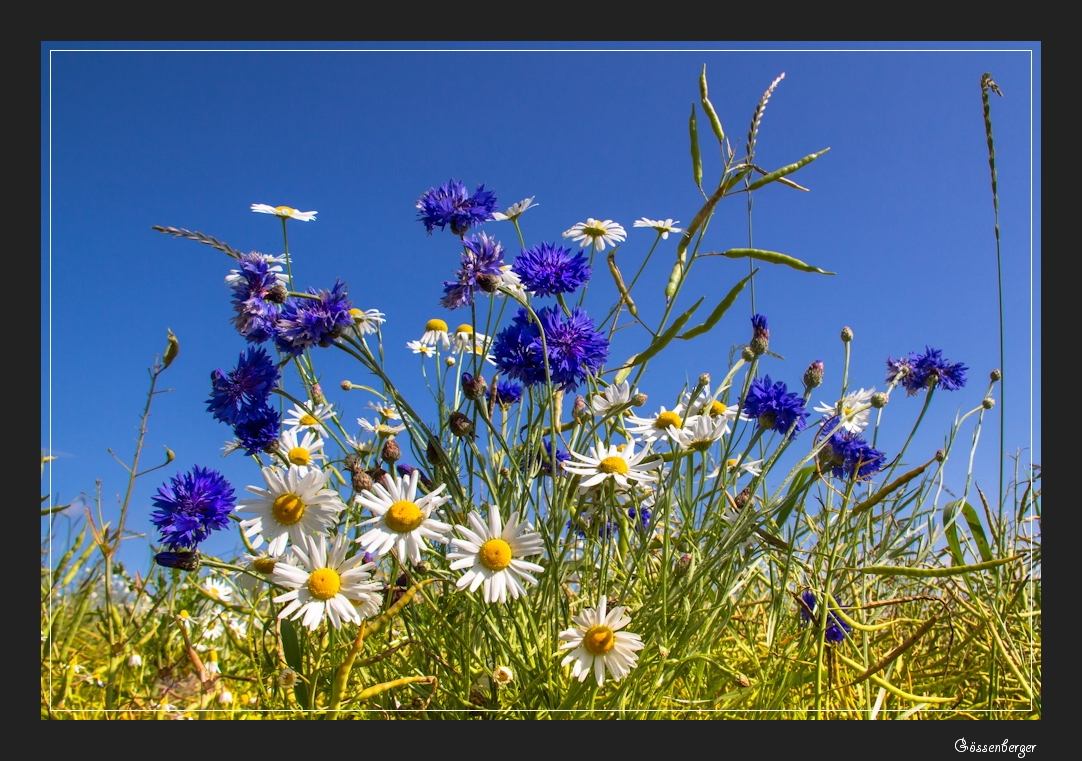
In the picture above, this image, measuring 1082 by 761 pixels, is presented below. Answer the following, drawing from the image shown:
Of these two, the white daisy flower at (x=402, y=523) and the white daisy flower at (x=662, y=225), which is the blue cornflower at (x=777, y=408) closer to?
the white daisy flower at (x=662, y=225)

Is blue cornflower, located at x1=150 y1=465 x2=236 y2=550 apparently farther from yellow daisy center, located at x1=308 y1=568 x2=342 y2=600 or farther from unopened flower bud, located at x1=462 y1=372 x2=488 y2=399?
unopened flower bud, located at x1=462 y1=372 x2=488 y2=399

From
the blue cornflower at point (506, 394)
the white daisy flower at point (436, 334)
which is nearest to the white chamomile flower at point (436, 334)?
the white daisy flower at point (436, 334)

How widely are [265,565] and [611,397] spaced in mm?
629

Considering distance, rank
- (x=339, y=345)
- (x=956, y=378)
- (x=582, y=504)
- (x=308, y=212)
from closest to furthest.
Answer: (x=339, y=345)
(x=582, y=504)
(x=956, y=378)
(x=308, y=212)

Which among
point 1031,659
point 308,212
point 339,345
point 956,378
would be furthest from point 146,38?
point 1031,659

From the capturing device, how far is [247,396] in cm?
114

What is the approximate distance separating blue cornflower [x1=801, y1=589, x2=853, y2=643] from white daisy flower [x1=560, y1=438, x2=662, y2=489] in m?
0.44

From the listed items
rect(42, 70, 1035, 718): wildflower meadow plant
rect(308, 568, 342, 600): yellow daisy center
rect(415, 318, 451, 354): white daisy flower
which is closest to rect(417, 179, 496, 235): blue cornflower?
rect(42, 70, 1035, 718): wildflower meadow plant

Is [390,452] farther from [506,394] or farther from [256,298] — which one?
[256,298]

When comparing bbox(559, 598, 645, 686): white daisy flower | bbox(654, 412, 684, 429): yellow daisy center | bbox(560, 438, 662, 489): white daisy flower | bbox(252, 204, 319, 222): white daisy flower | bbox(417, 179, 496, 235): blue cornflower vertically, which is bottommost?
bbox(559, 598, 645, 686): white daisy flower

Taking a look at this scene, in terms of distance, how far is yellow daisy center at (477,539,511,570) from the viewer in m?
0.96

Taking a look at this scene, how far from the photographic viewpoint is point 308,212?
5.43 feet

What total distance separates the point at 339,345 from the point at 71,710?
3.01ft

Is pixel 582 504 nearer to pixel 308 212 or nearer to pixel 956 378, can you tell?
pixel 956 378
